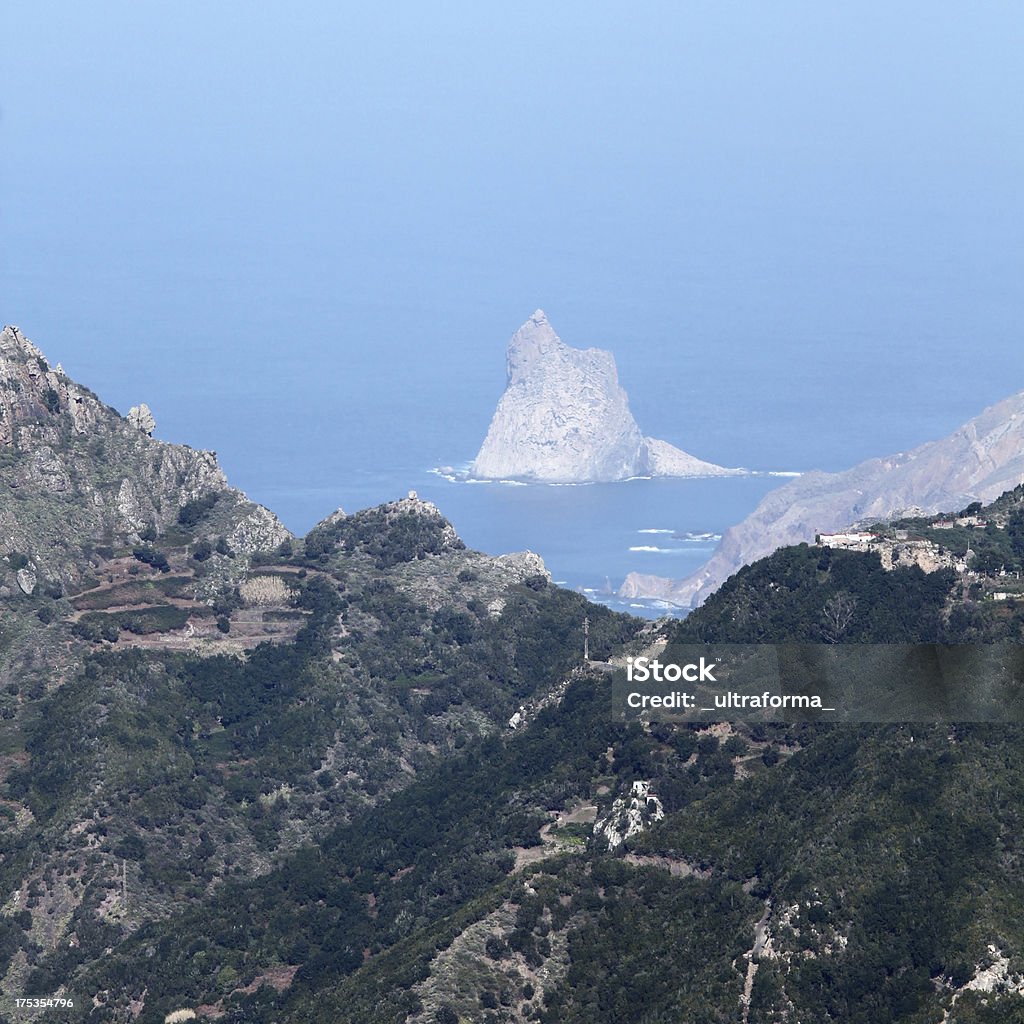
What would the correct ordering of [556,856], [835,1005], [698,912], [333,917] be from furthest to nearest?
[333,917] < [556,856] < [698,912] < [835,1005]

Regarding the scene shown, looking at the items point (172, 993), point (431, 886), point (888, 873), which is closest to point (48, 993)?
point (172, 993)

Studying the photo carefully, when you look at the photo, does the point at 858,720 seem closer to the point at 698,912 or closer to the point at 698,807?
the point at 698,807

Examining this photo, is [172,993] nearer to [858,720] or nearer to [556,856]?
[556,856]

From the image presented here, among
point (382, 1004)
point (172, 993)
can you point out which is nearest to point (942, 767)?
point (382, 1004)

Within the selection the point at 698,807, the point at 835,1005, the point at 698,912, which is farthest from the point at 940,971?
the point at 698,807

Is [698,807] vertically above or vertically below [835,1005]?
above

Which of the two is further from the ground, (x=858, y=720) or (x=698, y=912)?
(x=858, y=720)

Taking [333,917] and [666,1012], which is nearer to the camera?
[666,1012]

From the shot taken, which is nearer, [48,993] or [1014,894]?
[1014,894]

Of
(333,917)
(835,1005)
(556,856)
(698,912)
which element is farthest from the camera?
(333,917)
